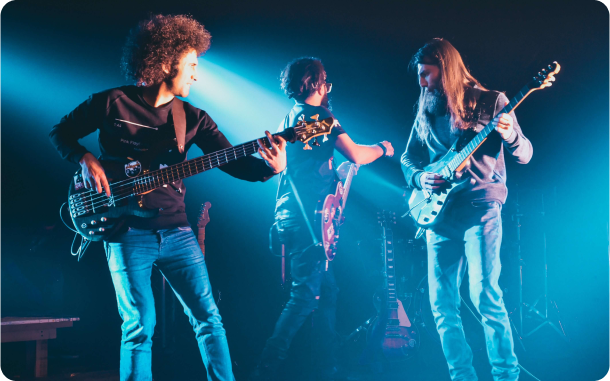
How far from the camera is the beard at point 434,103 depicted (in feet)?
9.64

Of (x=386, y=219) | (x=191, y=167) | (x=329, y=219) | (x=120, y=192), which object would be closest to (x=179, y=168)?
(x=191, y=167)

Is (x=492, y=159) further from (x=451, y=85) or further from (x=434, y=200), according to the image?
(x=451, y=85)

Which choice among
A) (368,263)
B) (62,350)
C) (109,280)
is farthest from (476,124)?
(62,350)

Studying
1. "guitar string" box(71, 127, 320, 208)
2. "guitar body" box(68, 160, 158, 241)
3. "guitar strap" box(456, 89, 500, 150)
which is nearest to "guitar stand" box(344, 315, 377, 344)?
"guitar strap" box(456, 89, 500, 150)

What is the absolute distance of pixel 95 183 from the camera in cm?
217

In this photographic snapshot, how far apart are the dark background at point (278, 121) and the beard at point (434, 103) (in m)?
1.15

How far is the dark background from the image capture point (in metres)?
3.81

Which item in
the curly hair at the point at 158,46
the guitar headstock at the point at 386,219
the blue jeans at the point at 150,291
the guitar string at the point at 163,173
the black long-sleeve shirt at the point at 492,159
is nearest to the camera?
the blue jeans at the point at 150,291

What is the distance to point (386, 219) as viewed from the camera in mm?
3762

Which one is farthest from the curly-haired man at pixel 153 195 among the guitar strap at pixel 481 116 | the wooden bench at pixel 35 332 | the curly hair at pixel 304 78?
the wooden bench at pixel 35 332

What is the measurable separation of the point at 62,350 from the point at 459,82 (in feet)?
14.2

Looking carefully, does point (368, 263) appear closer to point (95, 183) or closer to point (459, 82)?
point (459, 82)

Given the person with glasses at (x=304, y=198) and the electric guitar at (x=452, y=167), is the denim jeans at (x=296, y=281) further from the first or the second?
the electric guitar at (x=452, y=167)

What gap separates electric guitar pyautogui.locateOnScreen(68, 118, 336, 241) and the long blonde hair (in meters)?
1.17
